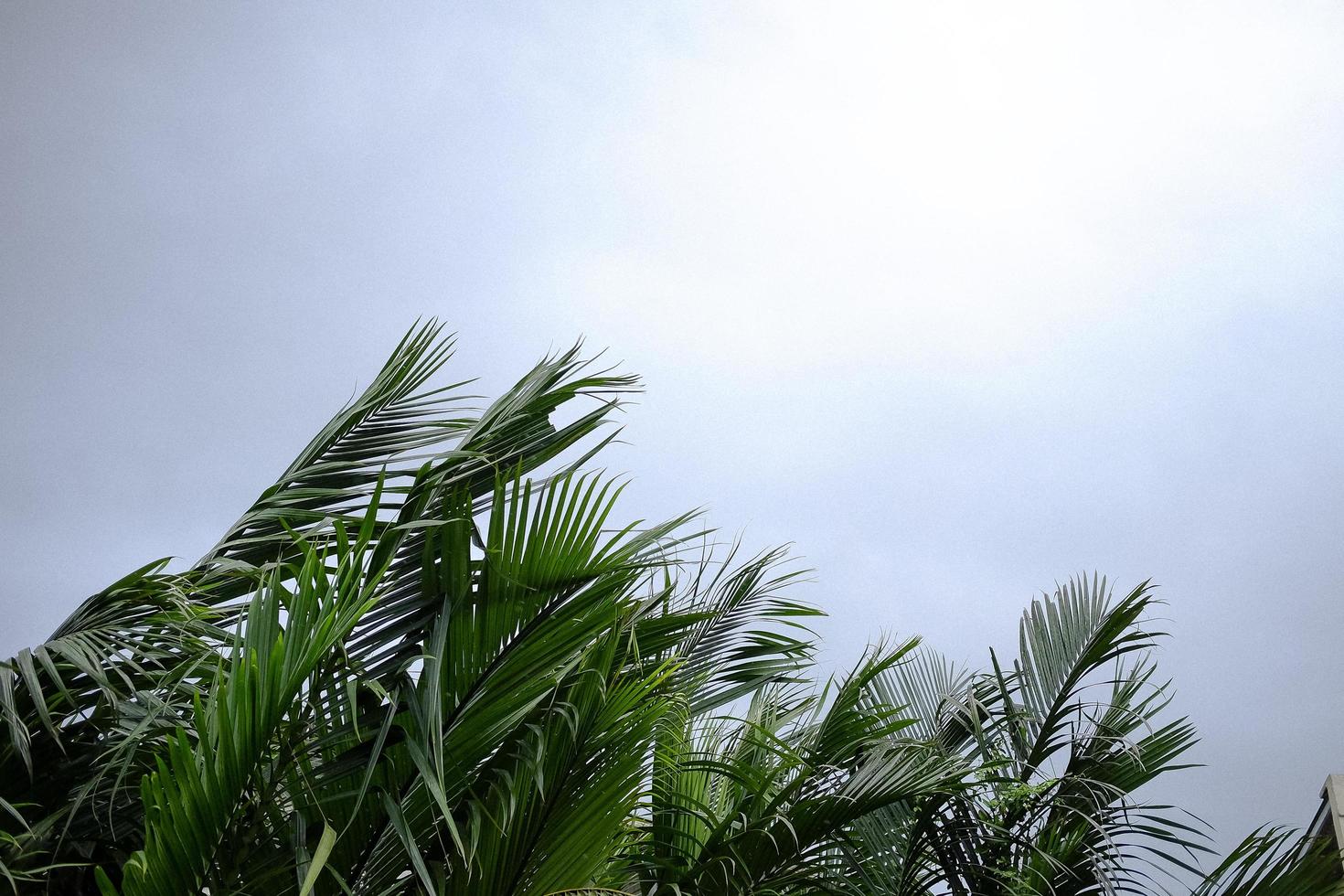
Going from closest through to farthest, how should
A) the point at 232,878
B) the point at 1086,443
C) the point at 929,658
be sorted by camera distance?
1. the point at 232,878
2. the point at 929,658
3. the point at 1086,443

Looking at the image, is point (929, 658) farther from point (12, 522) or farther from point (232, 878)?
point (12, 522)

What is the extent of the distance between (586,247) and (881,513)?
480 inches

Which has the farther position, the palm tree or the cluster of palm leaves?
the palm tree

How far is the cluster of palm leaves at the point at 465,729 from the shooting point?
6.57 feet

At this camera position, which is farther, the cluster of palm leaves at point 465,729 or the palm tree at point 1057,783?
the palm tree at point 1057,783

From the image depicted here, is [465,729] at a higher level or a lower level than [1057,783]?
lower

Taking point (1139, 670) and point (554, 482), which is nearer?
point (554, 482)

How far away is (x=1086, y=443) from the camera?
112 feet

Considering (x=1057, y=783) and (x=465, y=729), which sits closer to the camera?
(x=465, y=729)

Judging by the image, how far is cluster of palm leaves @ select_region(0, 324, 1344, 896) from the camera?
2.00 meters

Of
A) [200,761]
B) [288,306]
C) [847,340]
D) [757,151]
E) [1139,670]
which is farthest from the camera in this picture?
[847,340]

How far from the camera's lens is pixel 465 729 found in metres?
2.28

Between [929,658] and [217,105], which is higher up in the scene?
[217,105]

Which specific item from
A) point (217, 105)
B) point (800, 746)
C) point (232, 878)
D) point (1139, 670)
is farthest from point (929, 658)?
point (217, 105)
